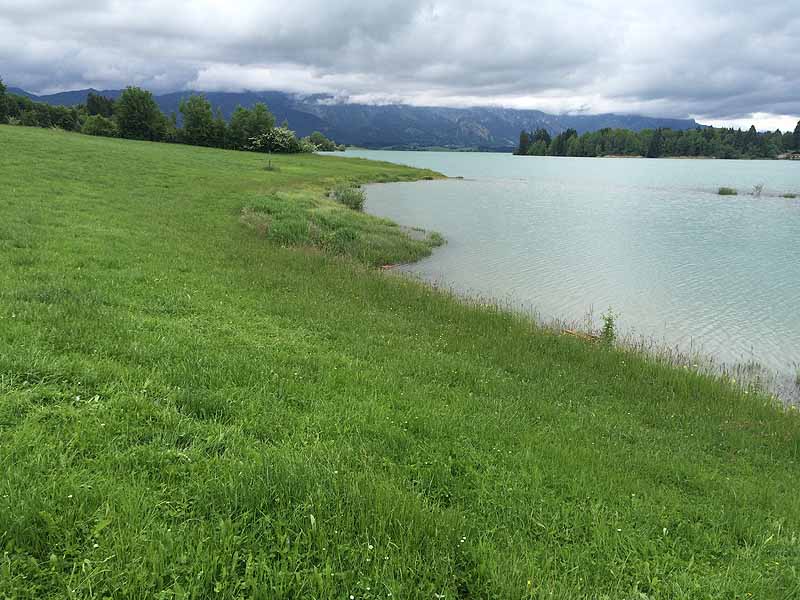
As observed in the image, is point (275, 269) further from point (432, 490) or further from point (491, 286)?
point (432, 490)

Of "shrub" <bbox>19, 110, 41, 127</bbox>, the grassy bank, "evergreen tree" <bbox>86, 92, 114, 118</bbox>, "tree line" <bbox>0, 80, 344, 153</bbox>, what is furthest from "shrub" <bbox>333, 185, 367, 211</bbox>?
"evergreen tree" <bbox>86, 92, 114, 118</bbox>

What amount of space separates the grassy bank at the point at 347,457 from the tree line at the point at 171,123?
104 meters

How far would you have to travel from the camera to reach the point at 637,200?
6291 cm

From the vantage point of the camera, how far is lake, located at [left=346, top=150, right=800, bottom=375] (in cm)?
1894

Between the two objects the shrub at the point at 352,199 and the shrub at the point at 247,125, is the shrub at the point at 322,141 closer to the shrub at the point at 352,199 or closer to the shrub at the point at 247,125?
the shrub at the point at 247,125

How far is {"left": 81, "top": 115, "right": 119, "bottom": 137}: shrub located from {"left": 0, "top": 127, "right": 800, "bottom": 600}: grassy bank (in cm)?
10698

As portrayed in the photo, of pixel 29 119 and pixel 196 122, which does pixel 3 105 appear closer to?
pixel 29 119

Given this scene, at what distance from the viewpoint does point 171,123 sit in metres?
113

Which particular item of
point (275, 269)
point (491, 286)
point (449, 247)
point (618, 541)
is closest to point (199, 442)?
point (618, 541)

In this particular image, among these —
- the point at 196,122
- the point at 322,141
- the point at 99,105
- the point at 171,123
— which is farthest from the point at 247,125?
the point at 322,141

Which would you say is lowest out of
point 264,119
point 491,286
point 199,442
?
point 491,286

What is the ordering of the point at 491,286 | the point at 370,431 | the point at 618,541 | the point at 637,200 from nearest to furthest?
the point at 618,541 → the point at 370,431 → the point at 491,286 → the point at 637,200

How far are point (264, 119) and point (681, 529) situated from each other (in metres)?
123

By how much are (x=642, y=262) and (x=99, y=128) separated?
11045 cm
